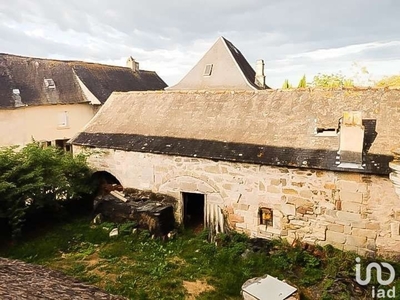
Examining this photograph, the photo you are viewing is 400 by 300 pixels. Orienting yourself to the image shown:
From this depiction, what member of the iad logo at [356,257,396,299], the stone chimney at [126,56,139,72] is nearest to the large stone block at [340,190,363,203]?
the iad logo at [356,257,396,299]

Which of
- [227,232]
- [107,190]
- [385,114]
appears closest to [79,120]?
[107,190]

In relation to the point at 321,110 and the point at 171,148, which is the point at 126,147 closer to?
the point at 171,148

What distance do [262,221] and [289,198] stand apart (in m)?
1.01

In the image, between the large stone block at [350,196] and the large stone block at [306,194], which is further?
the large stone block at [306,194]

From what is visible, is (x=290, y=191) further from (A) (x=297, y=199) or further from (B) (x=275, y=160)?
(B) (x=275, y=160)

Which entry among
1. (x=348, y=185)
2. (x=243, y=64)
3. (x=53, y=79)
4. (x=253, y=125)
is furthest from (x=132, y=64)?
(x=348, y=185)

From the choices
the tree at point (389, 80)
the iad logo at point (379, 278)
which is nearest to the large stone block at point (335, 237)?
the iad logo at point (379, 278)

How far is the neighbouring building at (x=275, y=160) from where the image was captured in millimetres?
7340

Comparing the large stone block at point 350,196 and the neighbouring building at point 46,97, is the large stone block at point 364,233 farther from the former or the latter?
the neighbouring building at point 46,97

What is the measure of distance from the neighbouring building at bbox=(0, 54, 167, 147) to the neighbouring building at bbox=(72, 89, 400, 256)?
9173 millimetres

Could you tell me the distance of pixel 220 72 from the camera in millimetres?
20125

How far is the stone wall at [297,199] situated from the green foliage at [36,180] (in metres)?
2.60

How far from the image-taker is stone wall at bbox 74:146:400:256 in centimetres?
717

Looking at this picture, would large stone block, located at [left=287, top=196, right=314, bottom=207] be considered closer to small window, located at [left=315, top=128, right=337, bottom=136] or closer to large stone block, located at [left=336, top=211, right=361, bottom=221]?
large stone block, located at [left=336, top=211, right=361, bottom=221]
